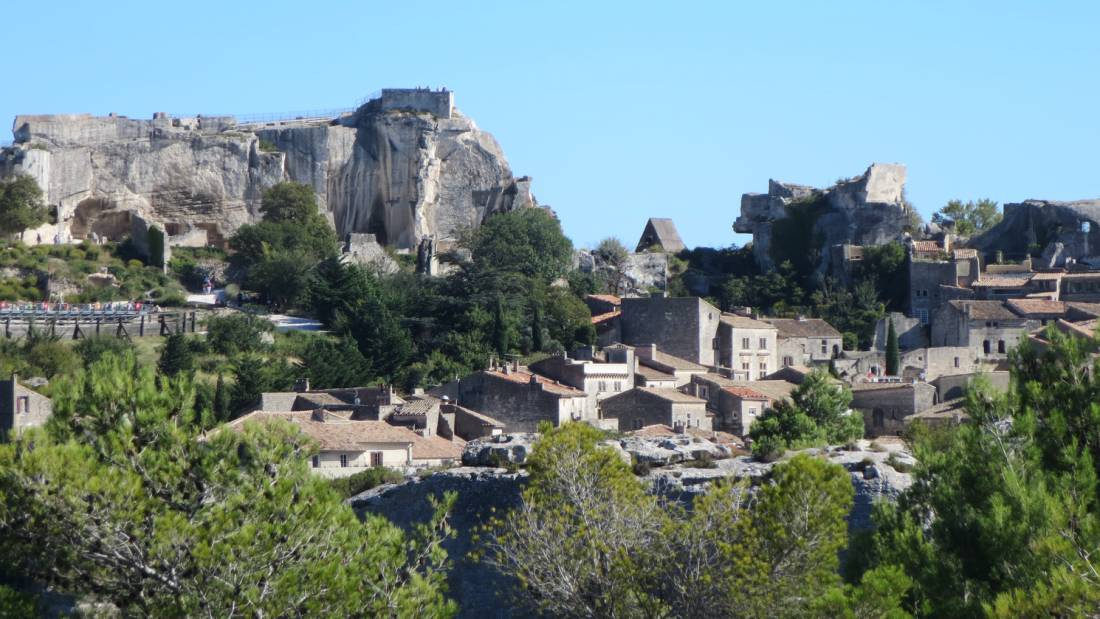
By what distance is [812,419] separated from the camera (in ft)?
150

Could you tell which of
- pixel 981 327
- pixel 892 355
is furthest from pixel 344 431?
pixel 981 327

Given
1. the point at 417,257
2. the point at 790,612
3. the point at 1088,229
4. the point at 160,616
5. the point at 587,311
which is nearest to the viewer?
the point at 160,616

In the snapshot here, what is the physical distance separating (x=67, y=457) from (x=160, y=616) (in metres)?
2.22

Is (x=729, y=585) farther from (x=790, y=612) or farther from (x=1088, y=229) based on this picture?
(x=1088, y=229)

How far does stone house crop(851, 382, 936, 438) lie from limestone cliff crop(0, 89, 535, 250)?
28.7 m

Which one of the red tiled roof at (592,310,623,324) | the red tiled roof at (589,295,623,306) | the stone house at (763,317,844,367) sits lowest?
the stone house at (763,317,844,367)

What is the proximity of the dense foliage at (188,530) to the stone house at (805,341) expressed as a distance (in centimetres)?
3366

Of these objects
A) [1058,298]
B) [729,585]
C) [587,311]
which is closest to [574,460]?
[729,585]

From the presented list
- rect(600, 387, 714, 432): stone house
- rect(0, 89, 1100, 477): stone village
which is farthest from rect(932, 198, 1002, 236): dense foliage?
rect(600, 387, 714, 432): stone house

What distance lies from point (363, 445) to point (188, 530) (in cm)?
1723

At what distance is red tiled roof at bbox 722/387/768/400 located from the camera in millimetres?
51125

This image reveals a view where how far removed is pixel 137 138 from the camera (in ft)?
250

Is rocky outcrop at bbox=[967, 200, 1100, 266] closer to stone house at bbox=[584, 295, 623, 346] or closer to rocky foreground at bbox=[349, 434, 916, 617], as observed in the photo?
stone house at bbox=[584, 295, 623, 346]

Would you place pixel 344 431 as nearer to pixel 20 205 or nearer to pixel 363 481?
pixel 363 481
